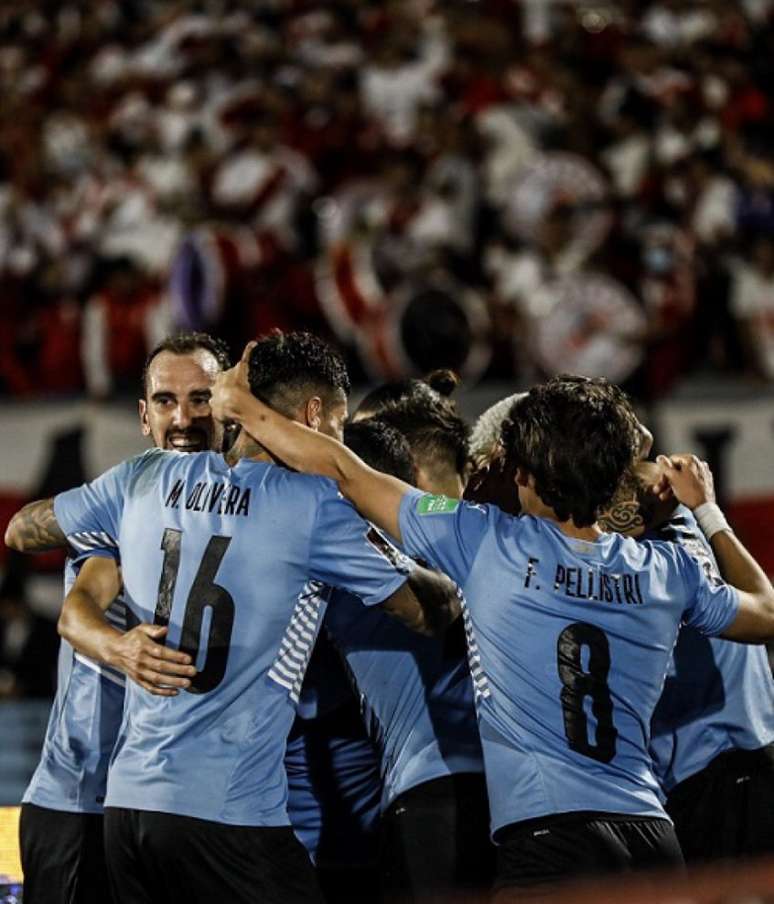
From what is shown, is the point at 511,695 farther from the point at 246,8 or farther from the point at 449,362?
the point at 246,8

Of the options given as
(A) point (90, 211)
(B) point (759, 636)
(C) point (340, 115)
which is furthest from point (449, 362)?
(B) point (759, 636)

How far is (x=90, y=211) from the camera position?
1241 centimetres

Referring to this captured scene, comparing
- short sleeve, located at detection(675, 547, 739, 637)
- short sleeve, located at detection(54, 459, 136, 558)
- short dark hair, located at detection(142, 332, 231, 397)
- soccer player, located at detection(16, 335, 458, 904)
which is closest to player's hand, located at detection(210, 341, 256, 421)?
soccer player, located at detection(16, 335, 458, 904)

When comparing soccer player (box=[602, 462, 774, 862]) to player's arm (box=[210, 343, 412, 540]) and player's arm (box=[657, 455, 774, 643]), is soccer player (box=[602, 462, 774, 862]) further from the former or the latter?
player's arm (box=[210, 343, 412, 540])

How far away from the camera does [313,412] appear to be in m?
3.75

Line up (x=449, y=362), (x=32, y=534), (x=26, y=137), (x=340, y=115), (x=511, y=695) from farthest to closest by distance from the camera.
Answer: (x=26, y=137)
(x=340, y=115)
(x=449, y=362)
(x=32, y=534)
(x=511, y=695)

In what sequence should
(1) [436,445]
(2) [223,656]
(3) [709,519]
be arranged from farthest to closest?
(1) [436,445] < (3) [709,519] < (2) [223,656]

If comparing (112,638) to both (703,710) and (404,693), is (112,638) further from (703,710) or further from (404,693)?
(703,710)

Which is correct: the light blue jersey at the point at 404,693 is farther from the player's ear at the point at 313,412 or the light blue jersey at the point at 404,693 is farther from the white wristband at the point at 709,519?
the white wristband at the point at 709,519

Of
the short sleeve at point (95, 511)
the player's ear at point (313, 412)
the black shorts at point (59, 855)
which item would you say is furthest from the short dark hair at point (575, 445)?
the black shorts at point (59, 855)

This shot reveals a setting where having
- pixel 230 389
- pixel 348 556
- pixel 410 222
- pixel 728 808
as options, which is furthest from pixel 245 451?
pixel 410 222

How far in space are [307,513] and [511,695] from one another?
638 mm

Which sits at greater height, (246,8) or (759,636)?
Answer: (246,8)

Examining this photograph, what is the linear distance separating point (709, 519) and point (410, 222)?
23.2ft
